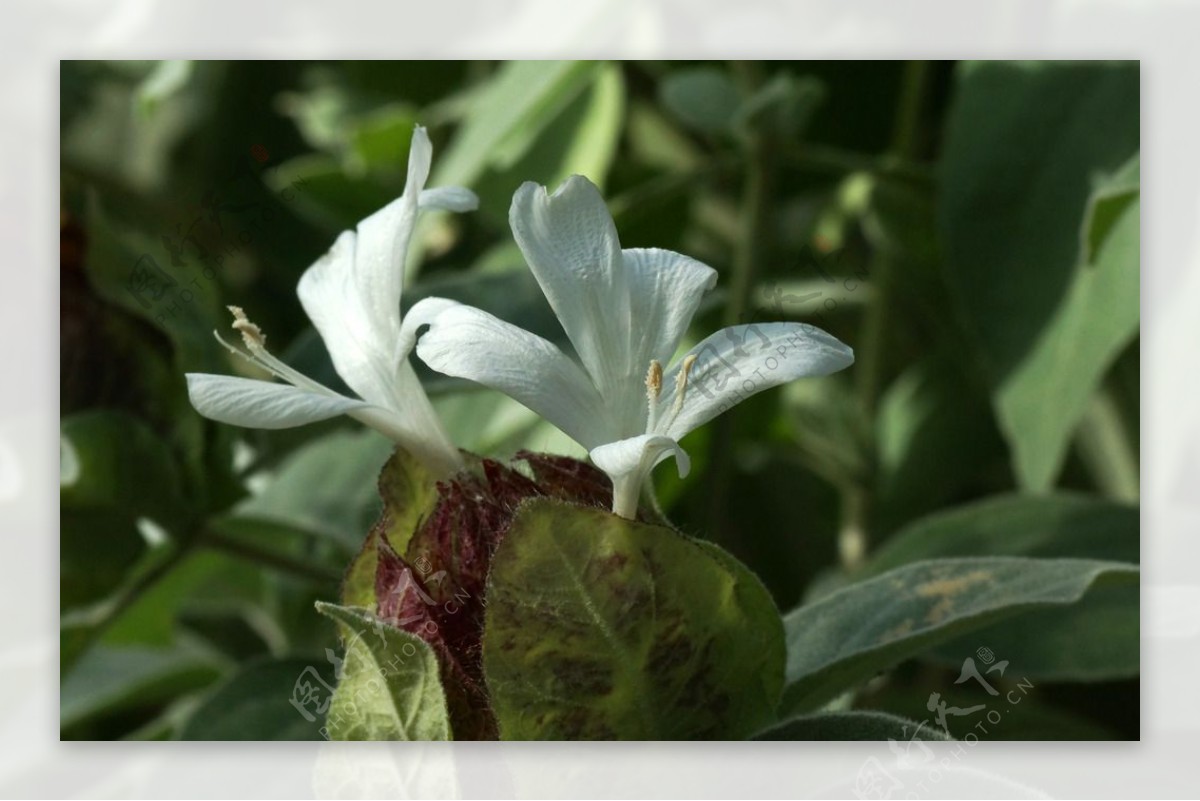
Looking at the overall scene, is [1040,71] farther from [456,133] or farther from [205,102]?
[205,102]

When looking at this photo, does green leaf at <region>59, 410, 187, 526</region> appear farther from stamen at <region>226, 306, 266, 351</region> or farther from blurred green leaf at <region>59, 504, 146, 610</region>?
stamen at <region>226, 306, 266, 351</region>

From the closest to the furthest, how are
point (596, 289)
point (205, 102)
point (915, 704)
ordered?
1. point (596, 289)
2. point (915, 704)
3. point (205, 102)

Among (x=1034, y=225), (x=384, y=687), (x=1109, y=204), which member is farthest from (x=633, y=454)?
(x=1034, y=225)

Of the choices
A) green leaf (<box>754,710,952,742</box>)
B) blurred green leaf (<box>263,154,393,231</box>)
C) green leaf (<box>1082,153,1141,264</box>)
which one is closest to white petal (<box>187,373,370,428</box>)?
green leaf (<box>754,710,952,742</box>)

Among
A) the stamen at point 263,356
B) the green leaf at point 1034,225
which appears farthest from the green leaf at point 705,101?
the stamen at point 263,356

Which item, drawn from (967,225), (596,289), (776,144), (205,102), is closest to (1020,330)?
(967,225)

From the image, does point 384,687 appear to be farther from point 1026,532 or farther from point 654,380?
point 1026,532
